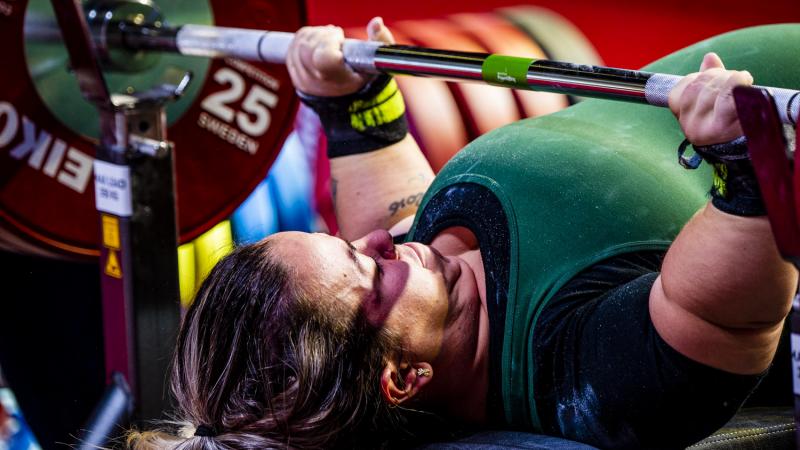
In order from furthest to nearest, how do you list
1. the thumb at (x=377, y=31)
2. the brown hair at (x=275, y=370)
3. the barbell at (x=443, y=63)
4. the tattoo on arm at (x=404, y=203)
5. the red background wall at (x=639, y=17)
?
1. the red background wall at (x=639, y=17)
2. the tattoo on arm at (x=404, y=203)
3. the thumb at (x=377, y=31)
4. the brown hair at (x=275, y=370)
5. the barbell at (x=443, y=63)

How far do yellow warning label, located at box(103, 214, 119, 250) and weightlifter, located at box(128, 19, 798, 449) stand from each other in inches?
13.2

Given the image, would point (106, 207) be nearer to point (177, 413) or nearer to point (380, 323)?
point (177, 413)

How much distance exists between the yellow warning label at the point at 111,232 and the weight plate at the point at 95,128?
0.48 ft

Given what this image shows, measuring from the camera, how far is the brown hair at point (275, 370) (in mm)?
1137

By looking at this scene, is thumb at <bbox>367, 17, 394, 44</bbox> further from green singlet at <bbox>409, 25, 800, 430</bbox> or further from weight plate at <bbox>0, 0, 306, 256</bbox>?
weight plate at <bbox>0, 0, 306, 256</bbox>

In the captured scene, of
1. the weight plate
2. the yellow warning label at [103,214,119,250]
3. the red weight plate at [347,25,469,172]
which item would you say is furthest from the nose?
the red weight plate at [347,25,469,172]

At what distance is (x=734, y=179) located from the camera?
0.89 m

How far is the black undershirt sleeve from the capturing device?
106cm

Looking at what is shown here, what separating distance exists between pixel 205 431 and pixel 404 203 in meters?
0.57

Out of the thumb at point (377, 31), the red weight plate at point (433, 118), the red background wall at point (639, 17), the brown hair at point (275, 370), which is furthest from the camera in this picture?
the red background wall at point (639, 17)

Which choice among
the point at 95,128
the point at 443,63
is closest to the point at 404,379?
the point at 443,63

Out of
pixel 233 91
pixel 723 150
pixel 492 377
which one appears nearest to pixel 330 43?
pixel 233 91

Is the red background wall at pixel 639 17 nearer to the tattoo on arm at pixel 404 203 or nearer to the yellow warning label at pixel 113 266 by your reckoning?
the tattoo on arm at pixel 404 203

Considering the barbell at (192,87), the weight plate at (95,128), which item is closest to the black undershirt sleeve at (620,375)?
the barbell at (192,87)
